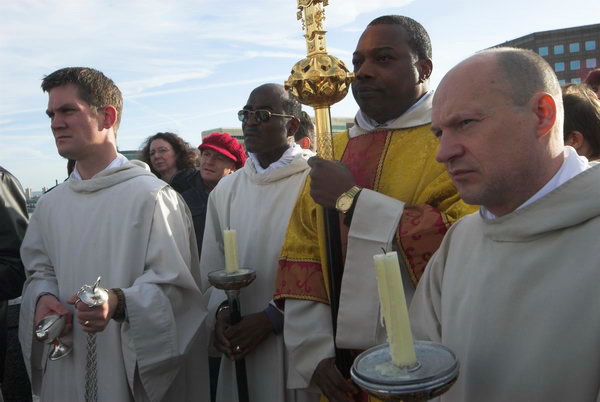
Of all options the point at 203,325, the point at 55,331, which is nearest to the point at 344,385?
the point at 203,325

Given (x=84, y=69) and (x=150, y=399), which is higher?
(x=84, y=69)

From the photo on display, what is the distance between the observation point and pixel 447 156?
172 centimetres

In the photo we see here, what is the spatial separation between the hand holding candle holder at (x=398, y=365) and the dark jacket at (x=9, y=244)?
306cm

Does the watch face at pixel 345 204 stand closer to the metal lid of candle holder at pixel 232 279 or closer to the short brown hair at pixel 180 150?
the metal lid of candle holder at pixel 232 279

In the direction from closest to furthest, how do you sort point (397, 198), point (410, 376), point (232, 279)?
point (410, 376)
point (397, 198)
point (232, 279)

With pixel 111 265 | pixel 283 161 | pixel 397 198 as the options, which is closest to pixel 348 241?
pixel 397 198

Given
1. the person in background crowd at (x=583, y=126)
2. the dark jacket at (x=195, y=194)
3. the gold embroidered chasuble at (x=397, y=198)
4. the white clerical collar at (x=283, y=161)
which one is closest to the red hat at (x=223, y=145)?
the dark jacket at (x=195, y=194)

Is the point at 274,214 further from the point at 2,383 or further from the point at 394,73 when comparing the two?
the point at 2,383

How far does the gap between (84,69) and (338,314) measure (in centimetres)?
223

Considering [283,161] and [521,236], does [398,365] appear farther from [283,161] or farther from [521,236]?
[283,161]

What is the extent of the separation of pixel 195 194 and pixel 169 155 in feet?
3.64

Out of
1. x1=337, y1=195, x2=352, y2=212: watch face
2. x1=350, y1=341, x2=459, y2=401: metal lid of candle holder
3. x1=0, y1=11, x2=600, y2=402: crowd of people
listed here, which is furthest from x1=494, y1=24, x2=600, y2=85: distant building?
x1=350, y1=341, x2=459, y2=401: metal lid of candle holder

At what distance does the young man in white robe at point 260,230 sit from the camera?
3.25m

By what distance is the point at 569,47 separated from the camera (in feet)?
105
